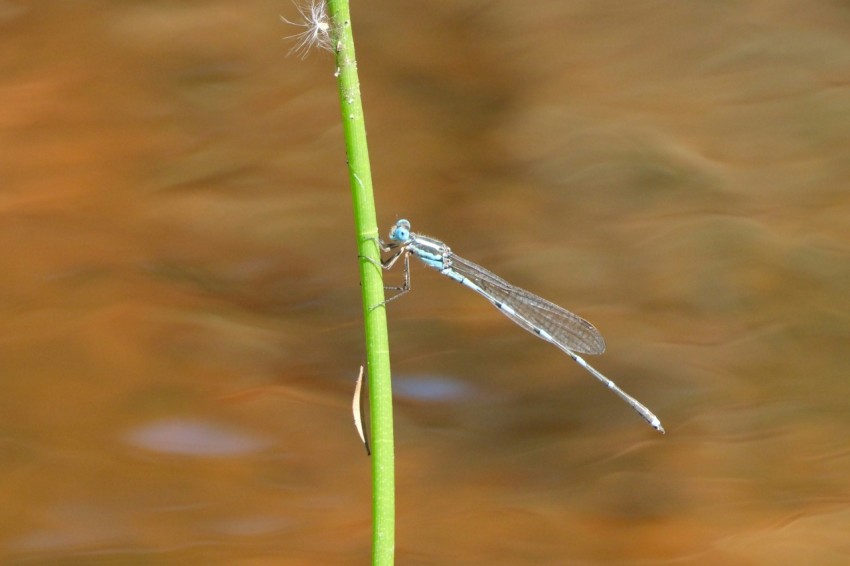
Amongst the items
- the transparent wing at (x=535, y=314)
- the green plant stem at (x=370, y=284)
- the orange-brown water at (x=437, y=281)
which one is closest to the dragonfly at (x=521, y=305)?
the transparent wing at (x=535, y=314)

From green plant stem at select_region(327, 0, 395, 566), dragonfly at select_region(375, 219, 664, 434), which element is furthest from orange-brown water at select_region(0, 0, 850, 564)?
green plant stem at select_region(327, 0, 395, 566)

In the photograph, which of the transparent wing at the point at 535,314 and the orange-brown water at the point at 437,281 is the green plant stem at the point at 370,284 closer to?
the orange-brown water at the point at 437,281

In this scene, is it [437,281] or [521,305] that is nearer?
Result: [521,305]

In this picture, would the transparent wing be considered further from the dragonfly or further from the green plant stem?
the green plant stem

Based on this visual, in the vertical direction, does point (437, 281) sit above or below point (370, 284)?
above

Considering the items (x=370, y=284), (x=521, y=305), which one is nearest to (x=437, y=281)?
(x=521, y=305)

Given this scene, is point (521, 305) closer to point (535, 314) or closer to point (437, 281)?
point (535, 314)

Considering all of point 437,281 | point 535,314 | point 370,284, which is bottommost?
point 370,284
